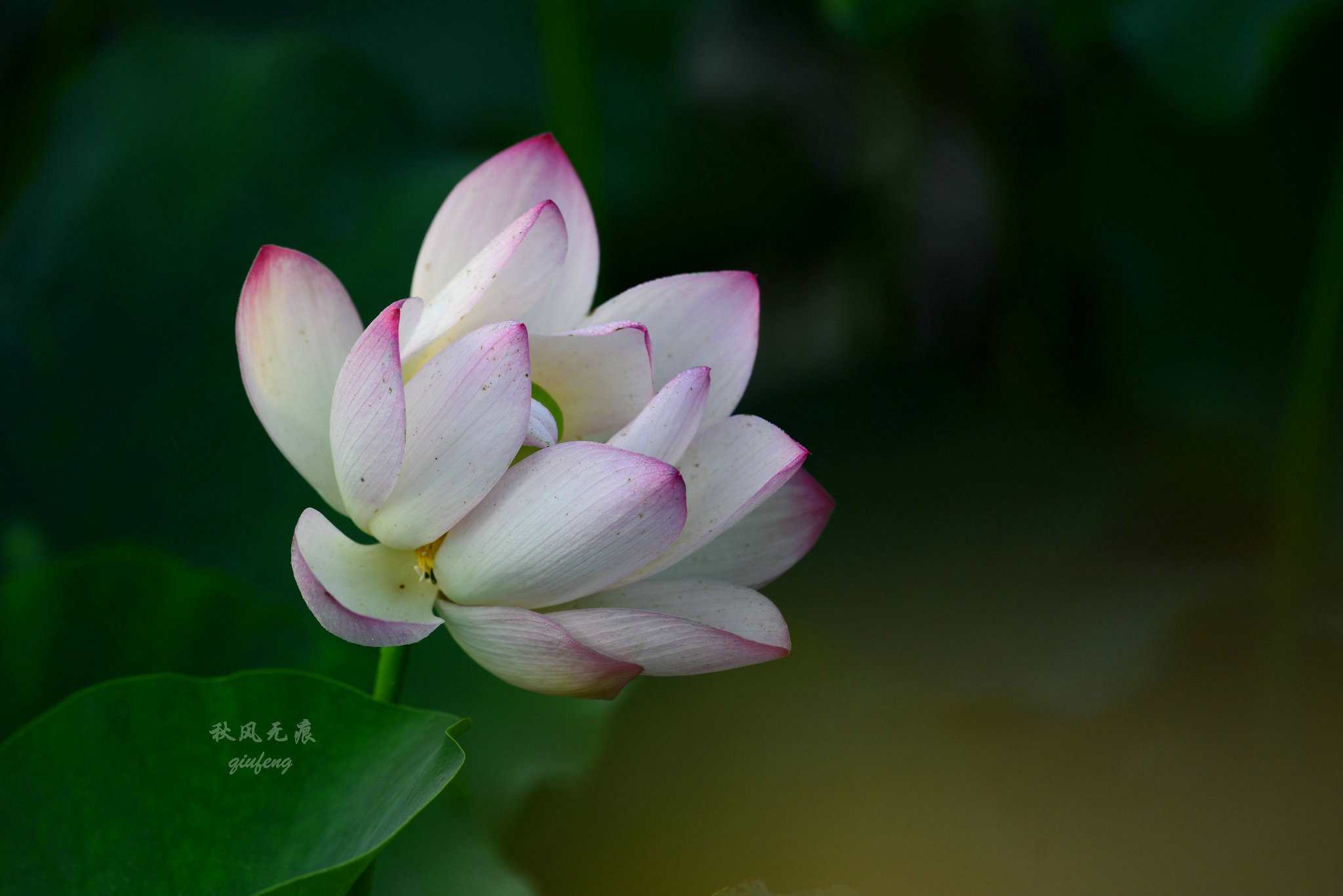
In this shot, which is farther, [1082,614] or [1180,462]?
[1180,462]

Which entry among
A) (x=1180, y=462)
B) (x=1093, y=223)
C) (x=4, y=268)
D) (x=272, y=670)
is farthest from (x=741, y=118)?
(x=272, y=670)

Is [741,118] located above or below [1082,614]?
above

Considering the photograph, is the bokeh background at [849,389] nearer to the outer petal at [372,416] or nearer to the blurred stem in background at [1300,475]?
the blurred stem in background at [1300,475]

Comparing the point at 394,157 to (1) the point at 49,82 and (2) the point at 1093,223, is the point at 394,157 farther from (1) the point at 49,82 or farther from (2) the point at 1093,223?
(2) the point at 1093,223

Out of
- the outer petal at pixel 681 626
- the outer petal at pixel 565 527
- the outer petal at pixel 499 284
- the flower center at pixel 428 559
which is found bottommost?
the outer petal at pixel 681 626

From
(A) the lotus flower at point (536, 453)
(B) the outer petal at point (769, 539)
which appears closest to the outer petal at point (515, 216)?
(A) the lotus flower at point (536, 453)

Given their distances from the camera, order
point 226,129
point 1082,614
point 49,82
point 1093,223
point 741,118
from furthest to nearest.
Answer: point 741,118, point 1093,223, point 1082,614, point 49,82, point 226,129
